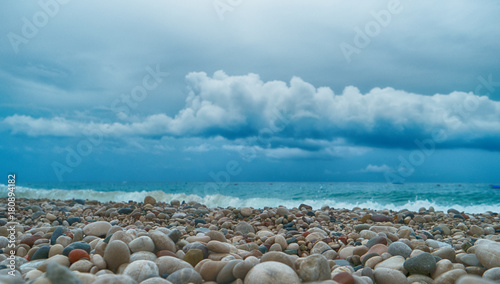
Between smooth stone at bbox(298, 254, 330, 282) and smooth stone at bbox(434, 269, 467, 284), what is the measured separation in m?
1.02

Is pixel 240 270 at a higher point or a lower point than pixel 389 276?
higher

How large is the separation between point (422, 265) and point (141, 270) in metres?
2.36

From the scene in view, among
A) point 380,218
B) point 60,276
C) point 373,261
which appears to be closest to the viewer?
point 60,276

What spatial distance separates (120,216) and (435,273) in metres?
5.61

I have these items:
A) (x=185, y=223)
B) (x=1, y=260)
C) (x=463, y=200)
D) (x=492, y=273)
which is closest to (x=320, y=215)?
(x=185, y=223)

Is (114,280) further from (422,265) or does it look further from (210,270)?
(422,265)

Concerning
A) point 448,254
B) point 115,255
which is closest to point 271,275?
point 115,255

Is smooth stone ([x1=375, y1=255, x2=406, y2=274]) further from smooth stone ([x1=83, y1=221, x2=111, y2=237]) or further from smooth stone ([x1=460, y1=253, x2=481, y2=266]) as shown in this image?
smooth stone ([x1=83, y1=221, x2=111, y2=237])

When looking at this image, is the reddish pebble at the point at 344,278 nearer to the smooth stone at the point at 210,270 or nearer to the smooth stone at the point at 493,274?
the smooth stone at the point at 210,270

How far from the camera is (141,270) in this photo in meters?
2.52

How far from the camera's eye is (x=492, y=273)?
2.72 metres

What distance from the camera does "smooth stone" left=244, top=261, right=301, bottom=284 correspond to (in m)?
2.29

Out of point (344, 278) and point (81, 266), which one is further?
point (81, 266)

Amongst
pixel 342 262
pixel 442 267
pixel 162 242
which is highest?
pixel 162 242
